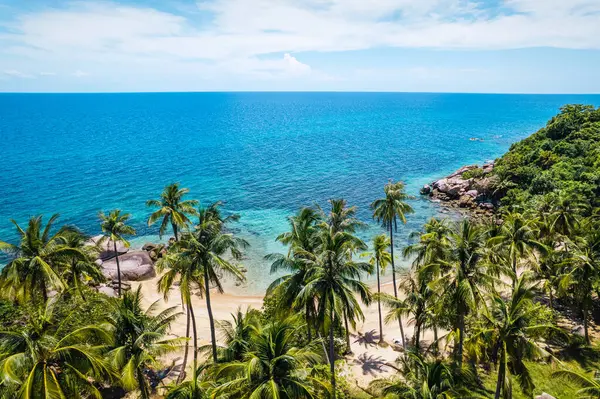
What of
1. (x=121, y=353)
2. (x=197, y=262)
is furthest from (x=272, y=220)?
(x=121, y=353)

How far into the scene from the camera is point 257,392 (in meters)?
18.7

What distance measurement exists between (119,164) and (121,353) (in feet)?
328

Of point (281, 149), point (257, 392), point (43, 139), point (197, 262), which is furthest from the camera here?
point (43, 139)

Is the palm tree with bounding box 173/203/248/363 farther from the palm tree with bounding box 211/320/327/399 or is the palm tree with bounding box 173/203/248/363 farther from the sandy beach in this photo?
the palm tree with bounding box 211/320/327/399

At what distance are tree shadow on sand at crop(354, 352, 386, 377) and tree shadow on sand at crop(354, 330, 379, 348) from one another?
1.93m

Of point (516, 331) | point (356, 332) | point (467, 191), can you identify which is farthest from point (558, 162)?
point (516, 331)

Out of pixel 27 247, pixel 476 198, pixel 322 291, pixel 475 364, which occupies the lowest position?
pixel 475 364

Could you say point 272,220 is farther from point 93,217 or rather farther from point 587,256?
point 587,256

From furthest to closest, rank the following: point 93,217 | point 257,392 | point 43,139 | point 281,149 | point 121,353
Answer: point 43,139, point 281,149, point 93,217, point 121,353, point 257,392

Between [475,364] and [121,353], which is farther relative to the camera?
[475,364]

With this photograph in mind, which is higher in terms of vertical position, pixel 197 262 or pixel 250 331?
pixel 197 262

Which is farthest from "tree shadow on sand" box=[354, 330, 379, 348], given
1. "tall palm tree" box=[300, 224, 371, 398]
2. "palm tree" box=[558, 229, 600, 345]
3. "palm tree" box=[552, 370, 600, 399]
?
"palm tree" box=[552, 370, 600, 399]

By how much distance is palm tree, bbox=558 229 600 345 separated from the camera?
33281 millimetres

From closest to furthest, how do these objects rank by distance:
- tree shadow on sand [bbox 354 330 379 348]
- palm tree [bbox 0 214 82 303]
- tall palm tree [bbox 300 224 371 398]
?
tall palm tree [bbox 300 224 371 398]
palm tree [bbox 0 214 82 303]
tree shadow on sand [bbox 354 330 379 348]
